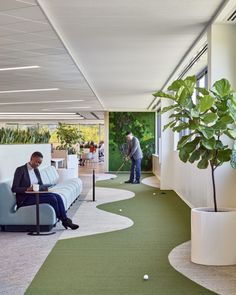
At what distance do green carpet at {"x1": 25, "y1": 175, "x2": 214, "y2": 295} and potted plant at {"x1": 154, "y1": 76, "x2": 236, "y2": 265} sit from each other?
458mm

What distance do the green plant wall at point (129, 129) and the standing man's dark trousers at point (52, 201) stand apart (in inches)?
426

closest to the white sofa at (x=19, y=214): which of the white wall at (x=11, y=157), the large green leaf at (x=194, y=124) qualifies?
the white wall at (x=11, y=157)

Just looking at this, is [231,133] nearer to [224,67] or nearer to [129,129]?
[224,67]

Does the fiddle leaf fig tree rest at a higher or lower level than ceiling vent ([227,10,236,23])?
lower

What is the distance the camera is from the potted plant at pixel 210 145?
4066 millimetres

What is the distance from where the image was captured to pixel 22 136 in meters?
8.11

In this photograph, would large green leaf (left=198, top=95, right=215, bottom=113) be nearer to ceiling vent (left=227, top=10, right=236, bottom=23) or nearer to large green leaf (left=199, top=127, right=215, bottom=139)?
large green leaf (left=199, top=127, right=215, bottom=139)

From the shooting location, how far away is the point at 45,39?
5.67m

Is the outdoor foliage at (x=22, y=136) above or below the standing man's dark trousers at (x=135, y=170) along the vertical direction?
above

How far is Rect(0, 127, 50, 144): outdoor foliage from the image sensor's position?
6.95 metres

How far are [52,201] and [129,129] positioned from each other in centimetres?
1113

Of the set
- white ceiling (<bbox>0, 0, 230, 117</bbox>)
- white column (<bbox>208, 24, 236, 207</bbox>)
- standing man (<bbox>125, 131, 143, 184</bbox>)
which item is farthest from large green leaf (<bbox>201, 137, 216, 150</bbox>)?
standing man (<bbox>125, 131, 143, 184</bbox>)

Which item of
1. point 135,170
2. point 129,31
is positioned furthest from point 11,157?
point 135,170

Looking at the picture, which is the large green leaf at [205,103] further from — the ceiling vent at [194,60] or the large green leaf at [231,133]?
the ceiling vent at [194,60]
